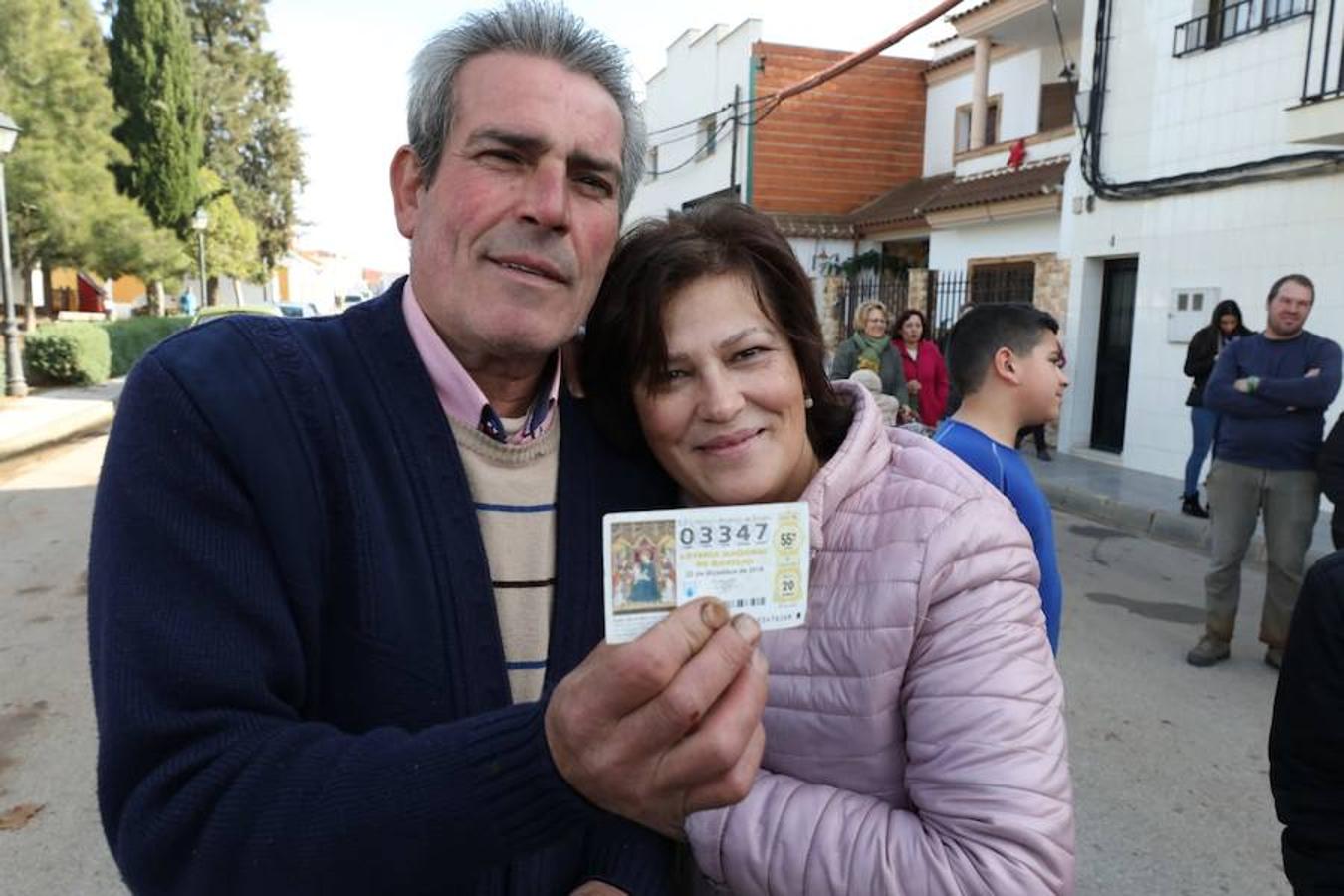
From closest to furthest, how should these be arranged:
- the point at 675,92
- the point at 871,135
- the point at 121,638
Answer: the point at 121,638
the point at 871,135
the point at 675,92

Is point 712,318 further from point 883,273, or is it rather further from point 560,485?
point 883,273

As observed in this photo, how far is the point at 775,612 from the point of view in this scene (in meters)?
1.17

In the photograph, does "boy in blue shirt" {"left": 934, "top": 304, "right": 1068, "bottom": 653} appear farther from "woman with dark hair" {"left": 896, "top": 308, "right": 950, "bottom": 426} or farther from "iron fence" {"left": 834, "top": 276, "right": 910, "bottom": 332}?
"iron fence" {"left": 834, "top": 276, "right": 910, "bottom": 332}

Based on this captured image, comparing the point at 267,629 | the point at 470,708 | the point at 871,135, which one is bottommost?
the point at 470,708

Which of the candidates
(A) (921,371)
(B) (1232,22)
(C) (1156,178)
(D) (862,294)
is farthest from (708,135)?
(A) (921,371)

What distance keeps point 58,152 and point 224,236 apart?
1416cm

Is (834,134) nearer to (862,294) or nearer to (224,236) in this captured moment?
(862,294)

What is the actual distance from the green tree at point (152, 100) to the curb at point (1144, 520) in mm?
27240

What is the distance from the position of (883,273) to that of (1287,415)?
13.5m

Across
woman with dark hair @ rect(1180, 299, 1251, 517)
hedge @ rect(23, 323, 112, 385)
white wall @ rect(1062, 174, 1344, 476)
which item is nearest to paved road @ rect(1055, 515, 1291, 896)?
woman with dark hair @ rect(1180, 299, 1251, 517)

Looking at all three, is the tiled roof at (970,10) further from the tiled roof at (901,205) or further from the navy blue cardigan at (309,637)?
the navy blue cardigan at (309,637)

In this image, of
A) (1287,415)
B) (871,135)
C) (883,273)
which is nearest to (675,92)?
(871,135)

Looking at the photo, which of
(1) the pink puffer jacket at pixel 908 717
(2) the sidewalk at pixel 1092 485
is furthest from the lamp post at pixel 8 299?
(1) the pink puffer jacket at pixel 908 717

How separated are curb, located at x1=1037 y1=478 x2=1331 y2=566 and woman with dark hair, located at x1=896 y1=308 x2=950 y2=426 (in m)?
2.04
